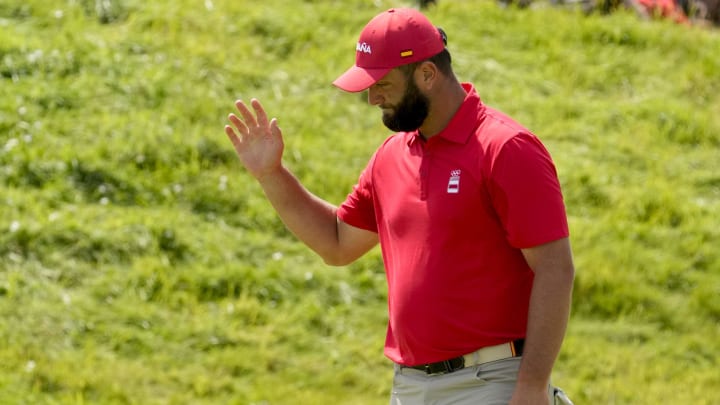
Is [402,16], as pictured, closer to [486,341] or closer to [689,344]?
[486,341]

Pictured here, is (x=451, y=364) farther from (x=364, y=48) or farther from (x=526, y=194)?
(x=364, y=48)

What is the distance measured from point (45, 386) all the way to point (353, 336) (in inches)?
73.9

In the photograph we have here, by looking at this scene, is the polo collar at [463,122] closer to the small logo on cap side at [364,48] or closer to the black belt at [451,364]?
the small logo on cap side at [364,48]

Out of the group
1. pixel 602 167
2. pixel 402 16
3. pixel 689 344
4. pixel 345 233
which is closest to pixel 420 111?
pixel 402 16

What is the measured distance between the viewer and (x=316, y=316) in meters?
7.71

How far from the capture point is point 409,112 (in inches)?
160

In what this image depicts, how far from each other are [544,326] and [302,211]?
1121mm

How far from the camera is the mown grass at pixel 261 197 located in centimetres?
725

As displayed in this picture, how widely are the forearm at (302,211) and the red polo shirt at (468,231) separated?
482mm

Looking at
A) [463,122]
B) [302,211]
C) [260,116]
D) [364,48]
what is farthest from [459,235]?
[260,116]

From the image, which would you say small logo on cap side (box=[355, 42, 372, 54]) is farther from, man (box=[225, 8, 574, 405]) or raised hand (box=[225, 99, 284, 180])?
raised hand (box=[225, 99, 284, 180])

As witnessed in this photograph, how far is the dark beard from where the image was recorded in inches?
159

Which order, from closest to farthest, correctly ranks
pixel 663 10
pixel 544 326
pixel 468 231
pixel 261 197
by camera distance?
pixel 544 326
pixel 468 231
pixel 261 197
pixel 663 10

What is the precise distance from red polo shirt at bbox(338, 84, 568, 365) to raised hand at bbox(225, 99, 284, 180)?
0.52 meters
